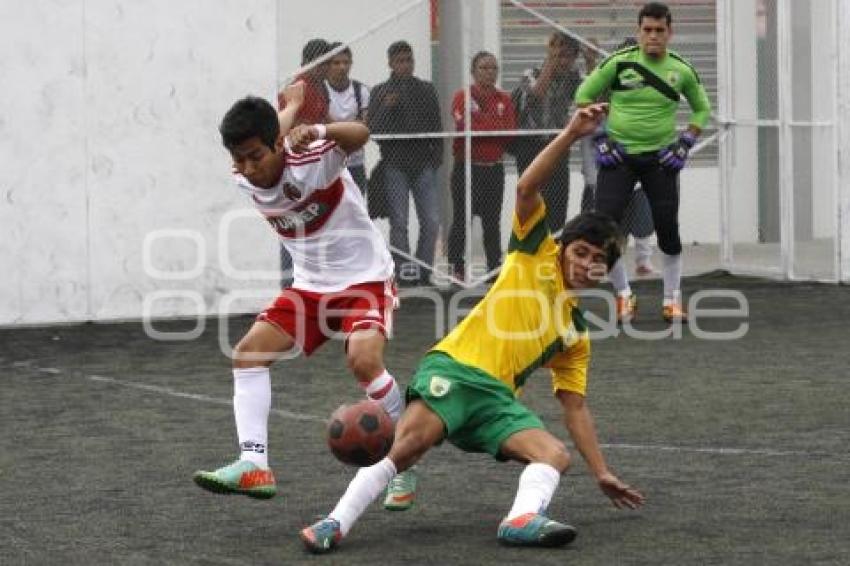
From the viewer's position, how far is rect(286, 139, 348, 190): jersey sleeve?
350 inches

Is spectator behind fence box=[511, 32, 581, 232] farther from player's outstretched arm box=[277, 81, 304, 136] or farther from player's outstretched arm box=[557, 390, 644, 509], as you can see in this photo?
player's outstretched arm box=[557, 390, 644, 509]

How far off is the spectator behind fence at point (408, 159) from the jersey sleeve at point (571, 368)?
33.9ft

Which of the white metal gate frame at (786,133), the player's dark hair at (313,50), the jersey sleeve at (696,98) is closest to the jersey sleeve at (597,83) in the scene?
the jersey sleeve at (696,98)

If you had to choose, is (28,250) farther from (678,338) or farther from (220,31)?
(678,338)

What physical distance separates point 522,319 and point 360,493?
90 centimetres

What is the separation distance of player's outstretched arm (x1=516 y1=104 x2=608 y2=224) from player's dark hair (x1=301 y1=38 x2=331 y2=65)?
1036 cm

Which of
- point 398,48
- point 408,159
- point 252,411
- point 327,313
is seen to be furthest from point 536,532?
point 408,159

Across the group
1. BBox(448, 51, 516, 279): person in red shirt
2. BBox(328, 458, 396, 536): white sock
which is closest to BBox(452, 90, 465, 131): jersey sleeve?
BBox(448, 51, 516, 279): person in red shirt

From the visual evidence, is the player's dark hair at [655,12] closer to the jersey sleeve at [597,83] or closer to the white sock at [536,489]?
the jersey sleeve at [597,83]

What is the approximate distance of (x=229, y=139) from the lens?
8.62m

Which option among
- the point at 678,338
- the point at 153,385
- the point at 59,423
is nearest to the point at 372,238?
the point at 59,423

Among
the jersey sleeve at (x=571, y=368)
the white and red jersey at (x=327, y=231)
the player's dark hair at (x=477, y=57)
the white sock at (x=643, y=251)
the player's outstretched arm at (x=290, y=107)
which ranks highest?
the player's dark hair at (x=477, y=57)

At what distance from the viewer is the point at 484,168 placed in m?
19.1

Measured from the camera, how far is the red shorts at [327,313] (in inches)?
356
